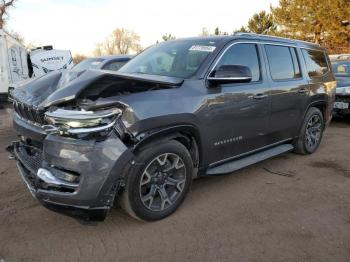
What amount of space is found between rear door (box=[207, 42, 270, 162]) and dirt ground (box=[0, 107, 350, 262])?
61cm

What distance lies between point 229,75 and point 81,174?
1887mm

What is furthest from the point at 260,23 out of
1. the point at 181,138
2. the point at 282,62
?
the point at 181,138

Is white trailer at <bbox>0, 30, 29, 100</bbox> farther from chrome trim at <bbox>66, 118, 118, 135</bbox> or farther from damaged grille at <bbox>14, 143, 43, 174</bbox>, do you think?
chrome trim at <bbox>66, 118, 118, 135</bbox>

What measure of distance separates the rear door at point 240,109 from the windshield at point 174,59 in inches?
9.9

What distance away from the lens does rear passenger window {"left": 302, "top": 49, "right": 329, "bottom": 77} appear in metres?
6.00

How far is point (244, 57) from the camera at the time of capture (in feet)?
15.2

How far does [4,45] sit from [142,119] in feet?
43.6

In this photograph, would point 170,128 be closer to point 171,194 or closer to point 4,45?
point 171,194

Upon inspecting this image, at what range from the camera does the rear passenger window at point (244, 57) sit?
4371mm

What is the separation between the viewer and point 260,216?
391 centimetres

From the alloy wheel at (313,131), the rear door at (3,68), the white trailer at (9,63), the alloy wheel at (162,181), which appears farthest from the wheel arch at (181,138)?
the rear door at (3,68)

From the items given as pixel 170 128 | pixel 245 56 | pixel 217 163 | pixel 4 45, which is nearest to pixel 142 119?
pixel 170 128

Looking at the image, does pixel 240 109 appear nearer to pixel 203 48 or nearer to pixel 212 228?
pixel 203 48

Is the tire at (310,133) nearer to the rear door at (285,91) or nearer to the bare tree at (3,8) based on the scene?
the rear door at (285,91)
